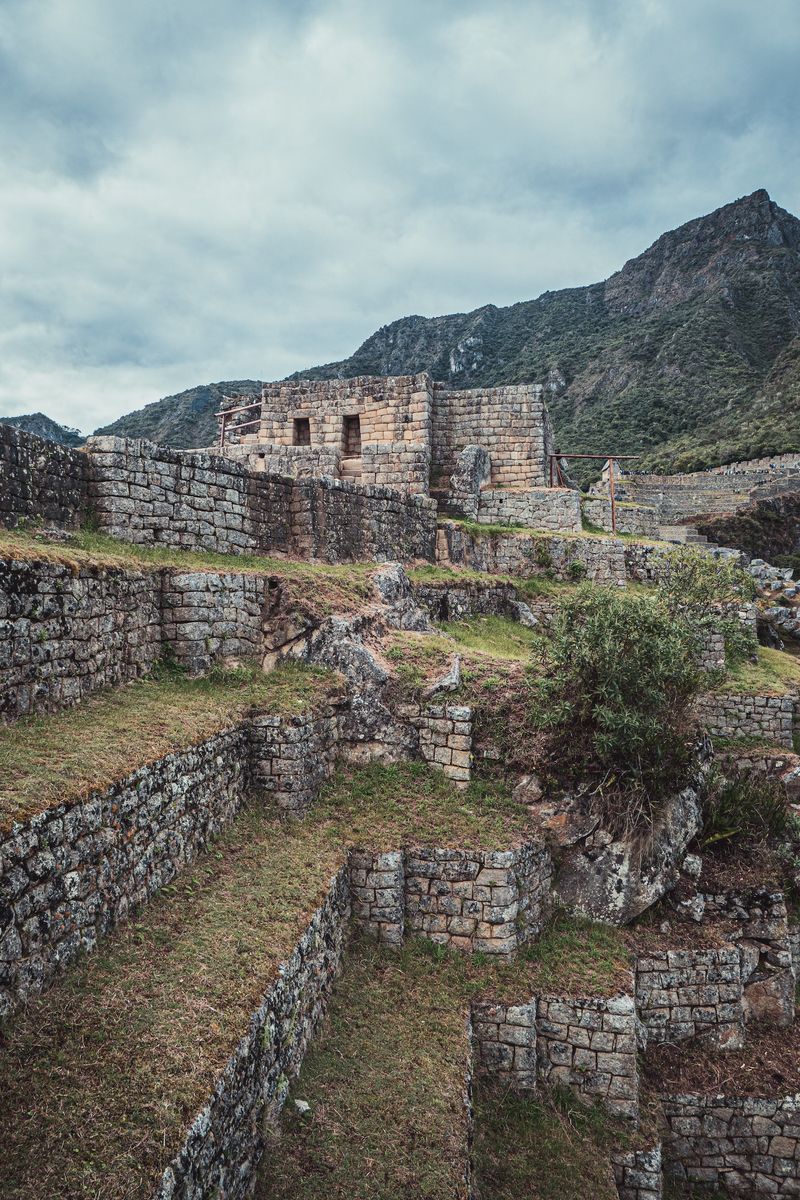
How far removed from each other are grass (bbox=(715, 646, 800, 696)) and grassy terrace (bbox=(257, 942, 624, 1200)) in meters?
10.0

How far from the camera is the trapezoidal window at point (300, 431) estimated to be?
18891mm

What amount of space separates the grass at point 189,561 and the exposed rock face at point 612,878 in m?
4.40

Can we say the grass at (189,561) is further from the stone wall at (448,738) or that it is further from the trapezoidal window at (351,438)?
the trapezoidal window at (351,438)

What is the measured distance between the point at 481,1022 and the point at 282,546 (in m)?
7.35

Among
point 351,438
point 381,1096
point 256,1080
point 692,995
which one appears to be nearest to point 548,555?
point 351,438

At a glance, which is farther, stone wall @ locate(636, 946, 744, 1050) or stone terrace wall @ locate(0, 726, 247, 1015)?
stone wall @ locate(636, 946, 744, 1050)

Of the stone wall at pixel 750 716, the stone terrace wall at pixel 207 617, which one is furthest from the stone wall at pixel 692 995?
the stone wall at pixel 750 716

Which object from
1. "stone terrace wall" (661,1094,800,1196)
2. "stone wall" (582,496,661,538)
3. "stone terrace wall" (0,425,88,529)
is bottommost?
"stone terrace wall" (661,1094,800,1196)

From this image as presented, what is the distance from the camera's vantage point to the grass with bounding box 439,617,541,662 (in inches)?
512

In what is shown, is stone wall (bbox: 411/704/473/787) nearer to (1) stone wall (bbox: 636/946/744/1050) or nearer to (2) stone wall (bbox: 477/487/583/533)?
(1) stone wall (bbox: 636/946/744/1050)

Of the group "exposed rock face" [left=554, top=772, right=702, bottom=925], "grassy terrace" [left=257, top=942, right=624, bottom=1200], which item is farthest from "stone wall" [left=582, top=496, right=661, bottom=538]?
"grassy terrace" [left=257, top=942, right=624, bottom=1200]

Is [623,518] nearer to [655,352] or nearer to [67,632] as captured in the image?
[67,632]

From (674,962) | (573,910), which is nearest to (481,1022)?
(573,910)

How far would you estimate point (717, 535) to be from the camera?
1267 inches
